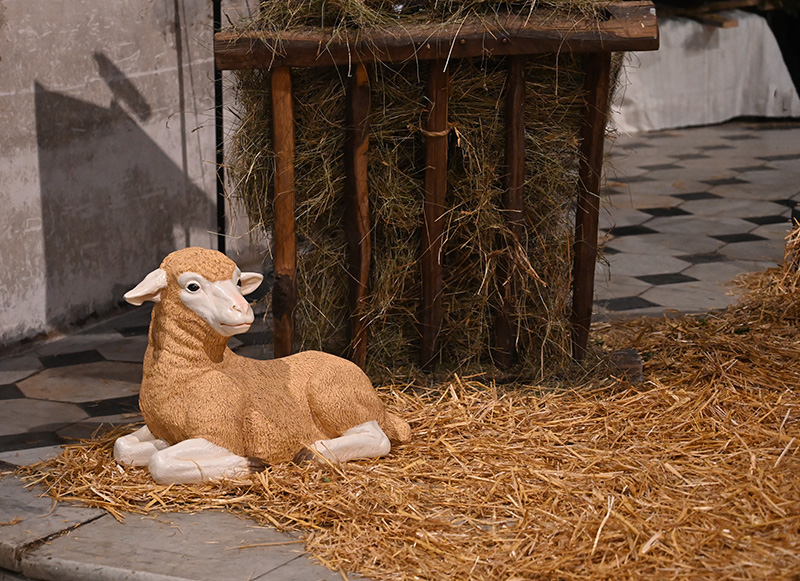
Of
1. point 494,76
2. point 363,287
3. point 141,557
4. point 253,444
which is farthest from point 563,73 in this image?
point 141,557

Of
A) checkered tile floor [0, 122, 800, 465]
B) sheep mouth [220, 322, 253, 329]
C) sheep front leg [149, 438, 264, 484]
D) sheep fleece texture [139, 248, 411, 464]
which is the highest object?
sheep mouth [220, 322, 253, 329]

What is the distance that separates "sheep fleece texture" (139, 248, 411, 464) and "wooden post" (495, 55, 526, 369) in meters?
0.83

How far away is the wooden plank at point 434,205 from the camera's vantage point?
153 inches

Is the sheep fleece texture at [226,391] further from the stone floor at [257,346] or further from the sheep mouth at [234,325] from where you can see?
the stone floor at [257,346]

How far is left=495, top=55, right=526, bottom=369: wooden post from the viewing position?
3.94m

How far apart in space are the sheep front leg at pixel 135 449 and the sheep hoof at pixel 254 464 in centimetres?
29

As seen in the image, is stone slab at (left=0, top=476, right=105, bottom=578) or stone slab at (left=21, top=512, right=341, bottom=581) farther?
stone slab at (left=0, top=476, right=105, bottom=578)

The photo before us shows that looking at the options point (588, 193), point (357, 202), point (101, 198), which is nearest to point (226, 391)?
point (357, 202)

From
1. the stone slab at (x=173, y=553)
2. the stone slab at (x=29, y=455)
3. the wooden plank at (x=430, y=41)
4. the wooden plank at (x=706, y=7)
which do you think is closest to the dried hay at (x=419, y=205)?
the wooden plank at (x=430, y=41)

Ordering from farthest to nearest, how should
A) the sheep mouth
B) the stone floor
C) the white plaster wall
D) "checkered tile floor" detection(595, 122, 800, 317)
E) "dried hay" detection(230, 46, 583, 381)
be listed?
"checkered tile floor" detection(595, 122, 800, 317)
the white plaster wall
"dried hay" detection(230, 46, 583, 381)
the sheep mouth
the stone floor

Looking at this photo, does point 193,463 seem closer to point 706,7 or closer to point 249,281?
point 249,281

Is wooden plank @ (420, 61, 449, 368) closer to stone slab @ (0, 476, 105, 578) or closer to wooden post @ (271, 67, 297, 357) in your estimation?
wooden post @ (271, 67, 297, 357)

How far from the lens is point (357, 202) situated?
3.99m

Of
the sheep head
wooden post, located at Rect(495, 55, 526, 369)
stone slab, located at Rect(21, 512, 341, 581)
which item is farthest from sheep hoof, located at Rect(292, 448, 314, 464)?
wooden post, located at Rect(495, 55, 526, 369)
